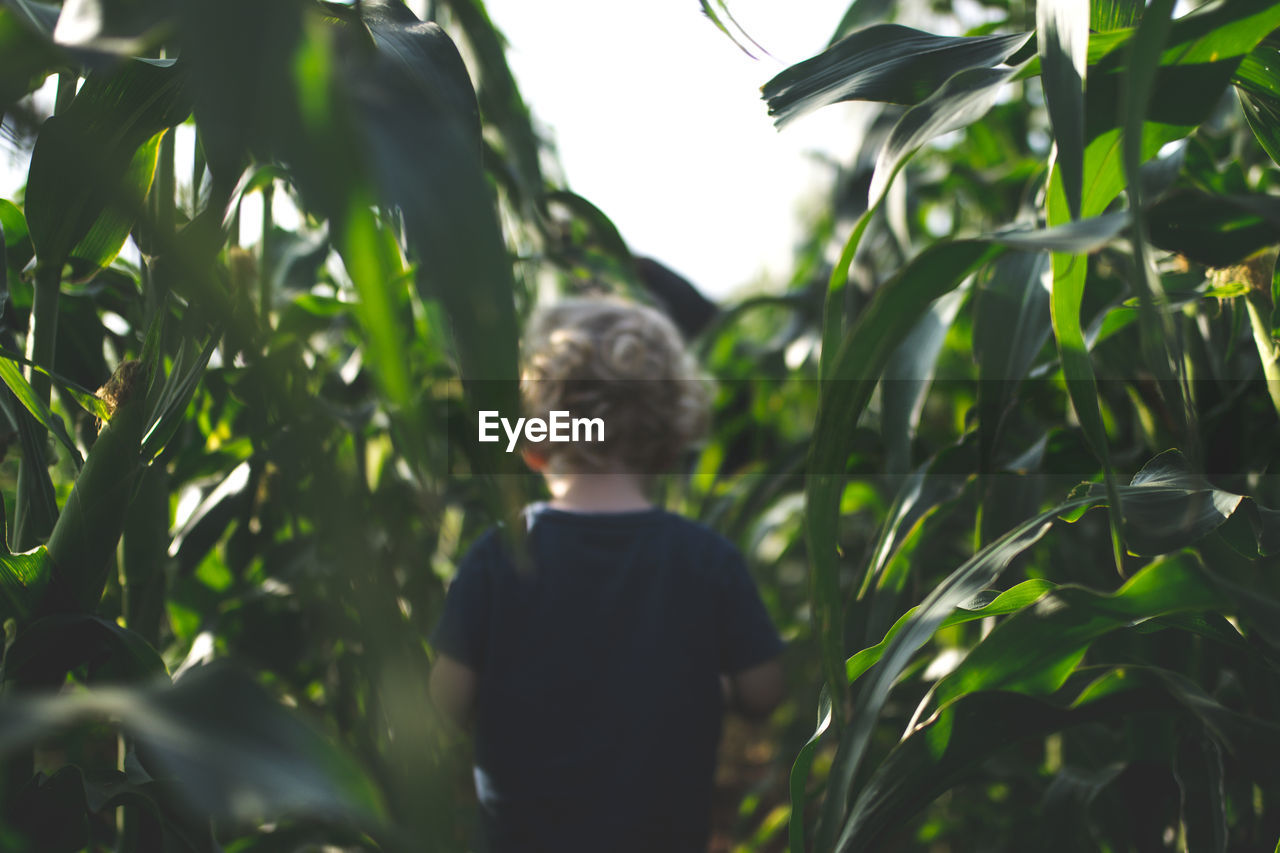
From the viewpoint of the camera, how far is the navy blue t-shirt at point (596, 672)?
681mm

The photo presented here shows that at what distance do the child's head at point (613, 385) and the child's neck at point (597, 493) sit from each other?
0.04 ft

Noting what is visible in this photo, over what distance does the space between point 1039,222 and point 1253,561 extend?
0.71 ft

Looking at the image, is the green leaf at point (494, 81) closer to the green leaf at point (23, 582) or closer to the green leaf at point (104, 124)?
the green leaf at point (104, 124)

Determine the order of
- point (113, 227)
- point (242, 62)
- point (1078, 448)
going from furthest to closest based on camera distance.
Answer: point (1078, 448)
point (113, 227)
point (242, 62)

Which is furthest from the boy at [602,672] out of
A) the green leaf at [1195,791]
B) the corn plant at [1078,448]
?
the green leaf at [1195,791]

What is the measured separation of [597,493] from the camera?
762mm

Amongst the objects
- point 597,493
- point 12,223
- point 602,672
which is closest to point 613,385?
point 597,493

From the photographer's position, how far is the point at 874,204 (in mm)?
256

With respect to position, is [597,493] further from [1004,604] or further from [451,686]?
[1004,604]

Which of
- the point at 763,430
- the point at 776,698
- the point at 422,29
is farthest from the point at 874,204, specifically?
the point at 763,430

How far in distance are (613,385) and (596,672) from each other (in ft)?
0.95

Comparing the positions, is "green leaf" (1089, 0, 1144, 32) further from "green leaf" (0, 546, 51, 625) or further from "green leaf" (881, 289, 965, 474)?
"green leaf" (0, 546, 51, 625)

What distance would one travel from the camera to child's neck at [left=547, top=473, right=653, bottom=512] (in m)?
0.75

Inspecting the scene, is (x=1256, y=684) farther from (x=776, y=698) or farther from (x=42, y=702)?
(x=42, y=702)
